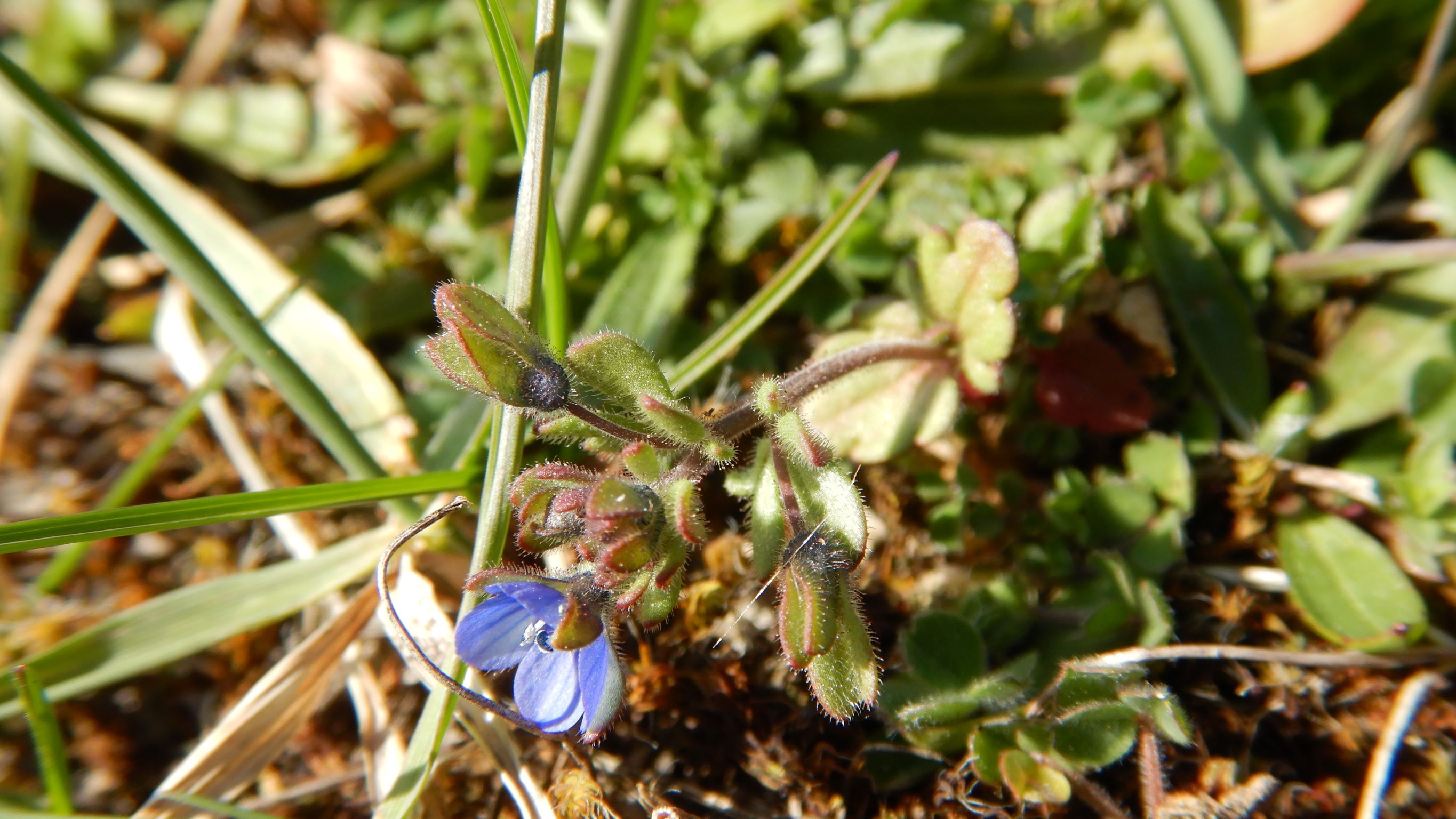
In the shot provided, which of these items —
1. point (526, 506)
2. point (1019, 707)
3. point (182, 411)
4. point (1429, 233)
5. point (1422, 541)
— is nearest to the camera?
point (526, 506)

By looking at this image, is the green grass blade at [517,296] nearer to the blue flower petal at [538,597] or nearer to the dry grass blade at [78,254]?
the blue flower petal at [538,597]

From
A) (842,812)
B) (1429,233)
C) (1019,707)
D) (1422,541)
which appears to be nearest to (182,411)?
(842,812)

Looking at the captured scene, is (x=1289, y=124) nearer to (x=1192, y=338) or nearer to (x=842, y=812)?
(x=1192, y=338)

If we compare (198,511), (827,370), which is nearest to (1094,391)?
(827,370)

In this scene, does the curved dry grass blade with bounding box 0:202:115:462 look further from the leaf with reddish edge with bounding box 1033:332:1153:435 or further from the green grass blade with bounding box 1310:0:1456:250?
the green grass blade with bounding box 1310:0:1456:250

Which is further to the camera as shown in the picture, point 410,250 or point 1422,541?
point 410,250

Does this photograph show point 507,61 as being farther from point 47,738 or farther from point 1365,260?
point 1365,260

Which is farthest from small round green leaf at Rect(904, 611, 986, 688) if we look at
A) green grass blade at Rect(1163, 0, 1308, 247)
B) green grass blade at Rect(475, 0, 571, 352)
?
green grass blade at Rect(1163, 0, 1308, 247)
